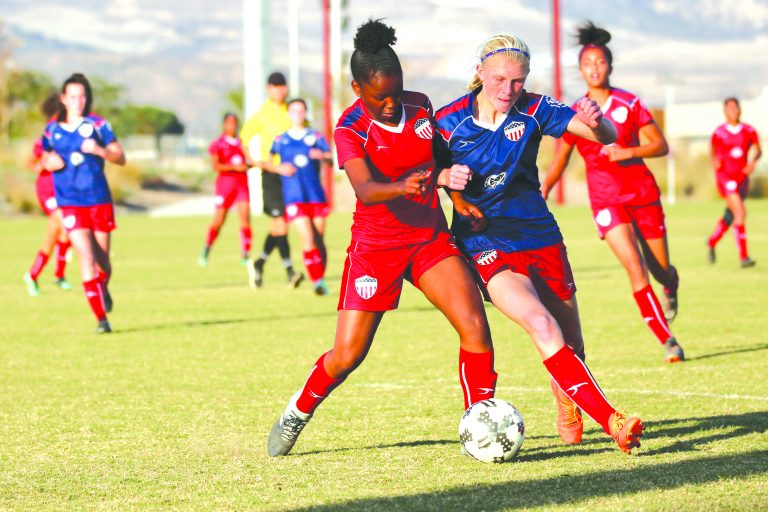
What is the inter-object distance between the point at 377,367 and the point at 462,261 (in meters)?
3.53

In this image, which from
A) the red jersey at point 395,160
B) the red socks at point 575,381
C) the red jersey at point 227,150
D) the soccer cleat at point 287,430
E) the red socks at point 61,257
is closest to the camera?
the red socks at point 575,381

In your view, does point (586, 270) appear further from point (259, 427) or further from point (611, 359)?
→ point (259, 427)

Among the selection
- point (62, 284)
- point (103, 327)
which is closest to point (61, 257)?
point (62, 284)

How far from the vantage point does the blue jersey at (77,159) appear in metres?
11.4

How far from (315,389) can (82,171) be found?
233 inches

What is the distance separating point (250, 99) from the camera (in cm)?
4206

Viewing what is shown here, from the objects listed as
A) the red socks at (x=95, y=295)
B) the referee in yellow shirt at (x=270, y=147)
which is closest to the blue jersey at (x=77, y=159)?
the red socks at (x=95, y=295)

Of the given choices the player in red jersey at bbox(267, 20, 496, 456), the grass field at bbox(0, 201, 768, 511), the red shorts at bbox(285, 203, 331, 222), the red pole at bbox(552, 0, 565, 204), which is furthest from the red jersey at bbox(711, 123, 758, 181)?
the red pole at bbox(552, 0, 565, 204)

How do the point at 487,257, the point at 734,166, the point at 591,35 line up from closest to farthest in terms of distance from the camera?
the point at 487,257 → the point at 591,35 → the point at 734,166

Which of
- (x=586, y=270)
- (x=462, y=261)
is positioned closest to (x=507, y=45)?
(x=462, y=261)

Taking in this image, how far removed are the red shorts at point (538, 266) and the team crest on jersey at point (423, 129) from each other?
62 cm

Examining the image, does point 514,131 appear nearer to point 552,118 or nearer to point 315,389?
point 552,118

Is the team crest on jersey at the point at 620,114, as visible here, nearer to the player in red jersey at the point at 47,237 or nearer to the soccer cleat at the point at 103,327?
the soccer cleat at the point at 103,327

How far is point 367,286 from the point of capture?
606 cm
